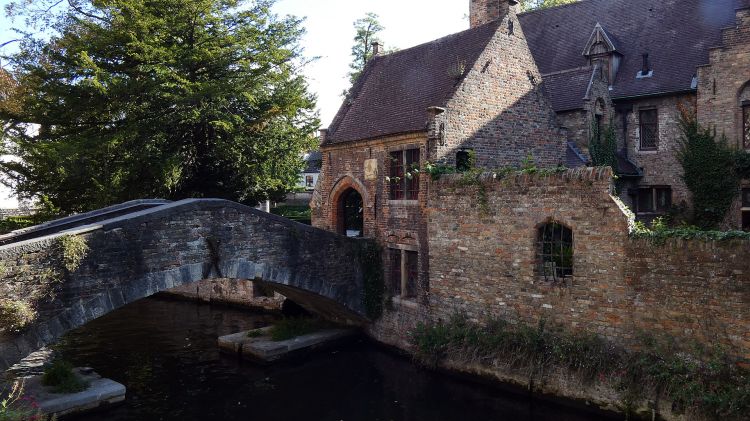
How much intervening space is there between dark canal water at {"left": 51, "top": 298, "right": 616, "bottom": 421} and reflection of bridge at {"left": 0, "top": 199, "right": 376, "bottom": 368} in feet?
7.21

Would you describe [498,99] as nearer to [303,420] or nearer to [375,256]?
[375,256]

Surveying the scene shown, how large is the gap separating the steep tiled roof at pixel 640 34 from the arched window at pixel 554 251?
1007 centimetres

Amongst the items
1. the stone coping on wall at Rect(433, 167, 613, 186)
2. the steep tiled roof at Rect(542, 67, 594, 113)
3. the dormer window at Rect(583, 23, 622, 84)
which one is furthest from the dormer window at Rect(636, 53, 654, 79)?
the stone coping on wall at Rect(433, 167, 613, 186)

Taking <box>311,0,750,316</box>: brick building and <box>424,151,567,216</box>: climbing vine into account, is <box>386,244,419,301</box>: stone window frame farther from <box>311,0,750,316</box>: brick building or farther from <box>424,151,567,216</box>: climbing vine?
<box>424,151,567,216</box>: climbing vine

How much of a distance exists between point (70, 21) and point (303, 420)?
18936mm

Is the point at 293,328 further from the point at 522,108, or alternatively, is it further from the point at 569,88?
the point at 569,88

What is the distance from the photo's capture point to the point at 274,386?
554 inches

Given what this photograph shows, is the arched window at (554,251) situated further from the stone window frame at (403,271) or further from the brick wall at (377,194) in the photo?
the stone window frame at (403,271)

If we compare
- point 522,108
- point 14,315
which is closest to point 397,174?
point 522,108

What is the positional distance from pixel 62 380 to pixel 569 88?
56.3 feet

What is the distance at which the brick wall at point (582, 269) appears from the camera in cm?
1007

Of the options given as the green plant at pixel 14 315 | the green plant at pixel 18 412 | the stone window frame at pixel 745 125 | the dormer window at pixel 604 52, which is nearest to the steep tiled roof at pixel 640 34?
the dormer window at pixel 604 52

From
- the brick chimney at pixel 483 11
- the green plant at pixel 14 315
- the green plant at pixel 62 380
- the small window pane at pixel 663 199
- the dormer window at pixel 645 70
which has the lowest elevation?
the green plant at pixel 62 380

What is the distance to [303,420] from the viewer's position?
12.0 m
